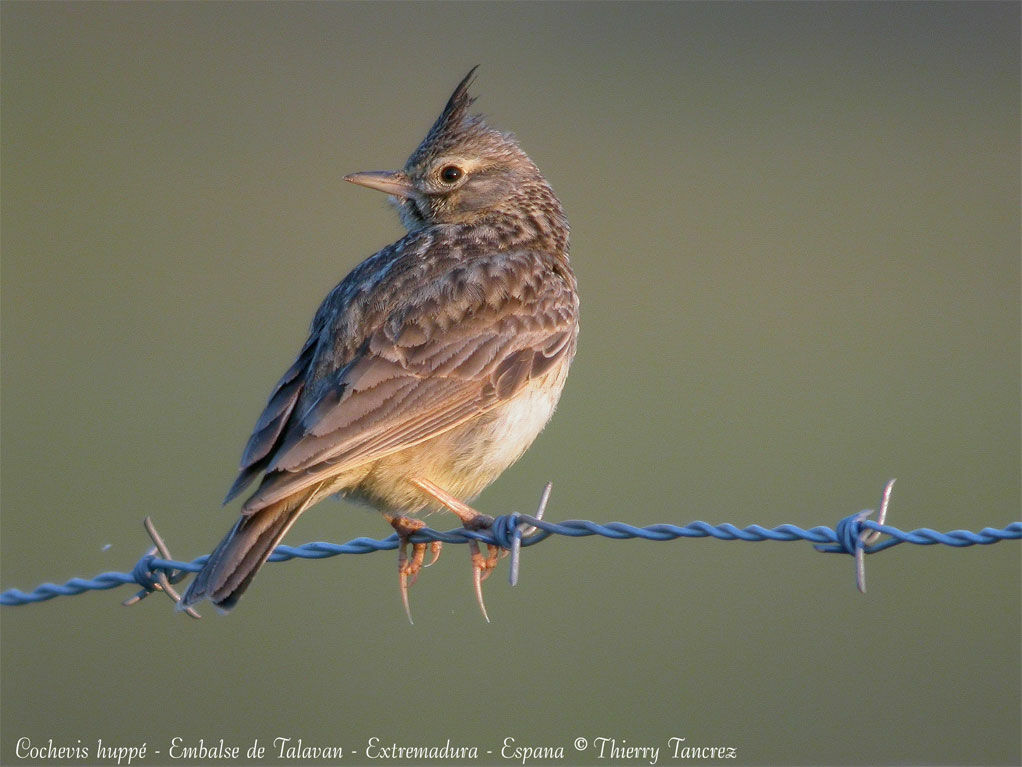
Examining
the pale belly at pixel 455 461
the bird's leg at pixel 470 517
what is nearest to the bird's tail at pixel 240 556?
the pale belly at pixel 455 461

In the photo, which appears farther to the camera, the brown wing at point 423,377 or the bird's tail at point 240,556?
the brown wing at point 423,377

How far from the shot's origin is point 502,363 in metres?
5.91

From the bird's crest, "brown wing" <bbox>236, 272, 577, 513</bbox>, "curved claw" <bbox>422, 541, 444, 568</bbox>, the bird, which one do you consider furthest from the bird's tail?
the bird's crest

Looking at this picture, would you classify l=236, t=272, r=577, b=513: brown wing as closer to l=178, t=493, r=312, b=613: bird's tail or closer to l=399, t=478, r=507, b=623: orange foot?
l=178, t=493, r=312, b=613: bird's tail

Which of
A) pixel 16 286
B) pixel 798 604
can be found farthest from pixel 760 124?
pixel 798 604

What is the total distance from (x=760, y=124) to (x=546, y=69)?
3.54 m

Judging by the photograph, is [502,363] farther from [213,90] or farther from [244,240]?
[213,90]

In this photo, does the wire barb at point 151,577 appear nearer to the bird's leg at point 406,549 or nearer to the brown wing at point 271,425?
the brown wing at point 271,425

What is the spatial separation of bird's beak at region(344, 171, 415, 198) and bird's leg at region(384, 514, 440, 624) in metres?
1.82

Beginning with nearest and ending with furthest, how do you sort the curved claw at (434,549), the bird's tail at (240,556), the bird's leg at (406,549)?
1. the bird's tail at (240,556)
2. the bird's leg at (406,549)
3. the curved claw at (434,549)

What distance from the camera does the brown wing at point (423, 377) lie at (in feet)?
17.2

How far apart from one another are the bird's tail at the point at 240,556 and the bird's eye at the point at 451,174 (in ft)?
7.84

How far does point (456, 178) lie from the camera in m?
7.12

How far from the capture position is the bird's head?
23.3ft
